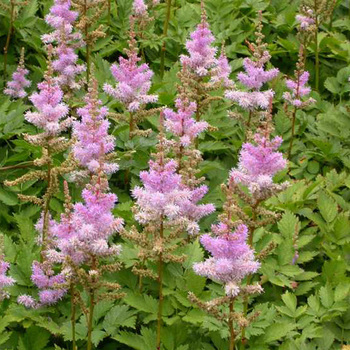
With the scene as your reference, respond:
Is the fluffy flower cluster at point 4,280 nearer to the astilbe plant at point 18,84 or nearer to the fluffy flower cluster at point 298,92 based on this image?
the astilbe plant at point 18,84

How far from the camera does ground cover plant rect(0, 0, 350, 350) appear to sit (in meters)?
3.50

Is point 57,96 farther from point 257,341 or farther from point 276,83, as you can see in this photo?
point 276,83

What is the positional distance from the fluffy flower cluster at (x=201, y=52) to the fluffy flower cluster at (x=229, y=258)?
201cm

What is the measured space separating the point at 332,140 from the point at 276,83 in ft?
2.96

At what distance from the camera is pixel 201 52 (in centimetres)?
511

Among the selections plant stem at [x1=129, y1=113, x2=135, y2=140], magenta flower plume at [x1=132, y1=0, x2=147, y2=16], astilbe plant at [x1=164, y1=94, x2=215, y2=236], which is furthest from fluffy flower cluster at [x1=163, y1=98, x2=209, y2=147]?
magenta flower plume at [x1=132, y1=0, x2=147, y2=16]

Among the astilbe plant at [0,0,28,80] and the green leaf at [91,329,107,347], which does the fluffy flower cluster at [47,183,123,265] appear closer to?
the green leaf at [91,329,107,347]

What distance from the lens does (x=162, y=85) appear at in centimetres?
579

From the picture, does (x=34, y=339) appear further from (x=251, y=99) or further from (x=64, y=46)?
(x=64, y=46)

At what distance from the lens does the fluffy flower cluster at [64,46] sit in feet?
18.1

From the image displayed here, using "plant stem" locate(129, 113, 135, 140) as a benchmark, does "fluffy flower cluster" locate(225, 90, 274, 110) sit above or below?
above

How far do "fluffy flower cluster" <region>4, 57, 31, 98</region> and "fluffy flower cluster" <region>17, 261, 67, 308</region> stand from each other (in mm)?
2500

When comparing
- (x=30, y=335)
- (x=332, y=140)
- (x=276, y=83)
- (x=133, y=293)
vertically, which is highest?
(x=276, y=83)

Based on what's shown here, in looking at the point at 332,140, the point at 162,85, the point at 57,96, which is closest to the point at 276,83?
the point at 332,140
